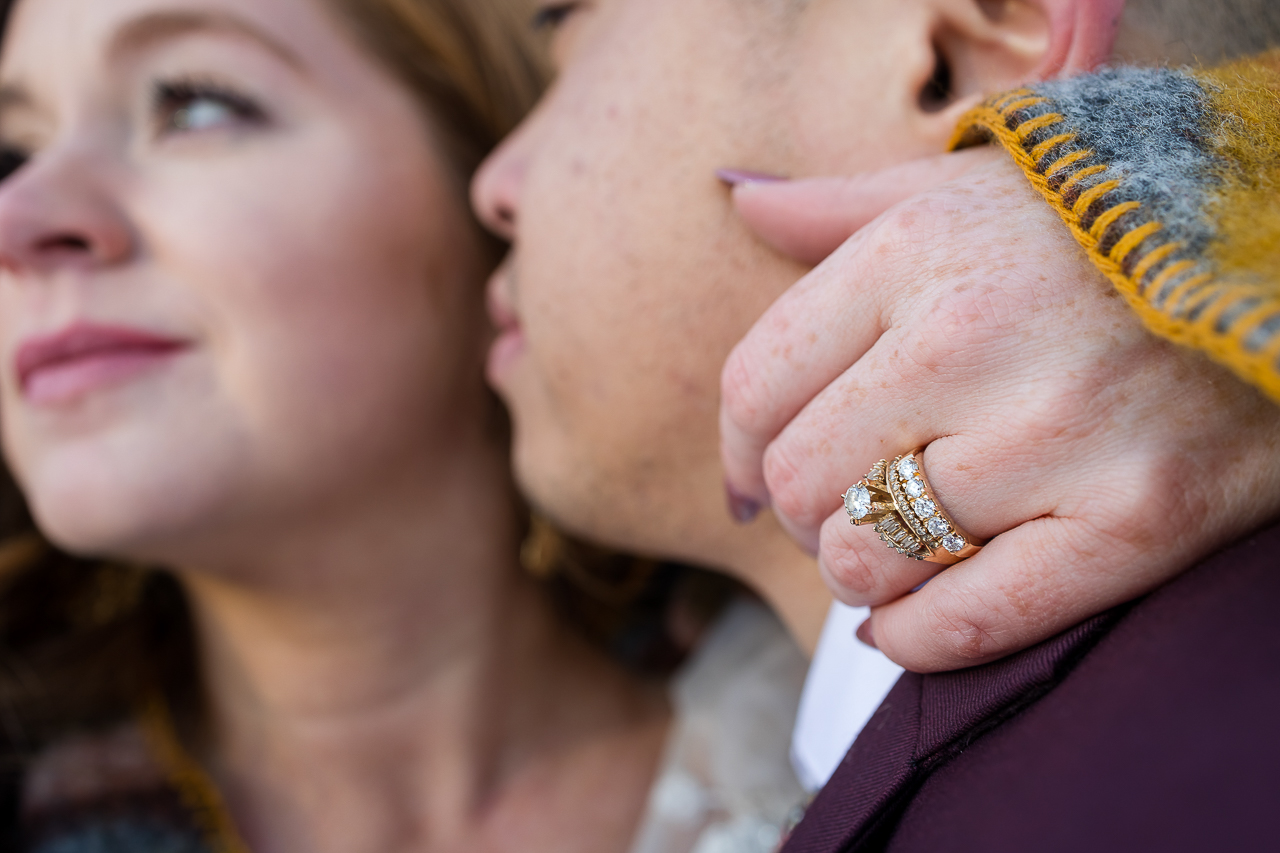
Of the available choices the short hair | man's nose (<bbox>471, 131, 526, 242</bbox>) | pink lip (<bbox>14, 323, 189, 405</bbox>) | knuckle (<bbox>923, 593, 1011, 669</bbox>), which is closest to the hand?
knuckle (<bbox>923, 593, 1011, 669</bbox>)

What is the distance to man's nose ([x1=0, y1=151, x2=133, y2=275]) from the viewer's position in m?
1.29

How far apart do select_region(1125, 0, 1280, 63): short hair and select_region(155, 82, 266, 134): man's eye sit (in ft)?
4.26

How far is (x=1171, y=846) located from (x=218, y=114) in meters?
1.57

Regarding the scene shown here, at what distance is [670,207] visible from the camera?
3.62ft

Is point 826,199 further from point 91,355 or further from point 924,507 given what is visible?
point 91,355

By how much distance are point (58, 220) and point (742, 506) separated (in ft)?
3.52

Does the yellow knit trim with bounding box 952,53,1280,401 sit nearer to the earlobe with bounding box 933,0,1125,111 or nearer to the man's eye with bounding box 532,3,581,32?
the earlobe with bounding box 933,0,1125,111

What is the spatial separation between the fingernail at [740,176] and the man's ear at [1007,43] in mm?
196

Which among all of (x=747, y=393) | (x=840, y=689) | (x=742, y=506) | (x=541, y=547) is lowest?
(x=541, y=547)

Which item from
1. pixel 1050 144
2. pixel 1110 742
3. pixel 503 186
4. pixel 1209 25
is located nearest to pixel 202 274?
pixel 503 186

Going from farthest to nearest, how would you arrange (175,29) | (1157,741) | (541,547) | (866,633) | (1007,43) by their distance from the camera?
(541,547) < (175,29) < (1007,43) < (866,633) < (1157,741)

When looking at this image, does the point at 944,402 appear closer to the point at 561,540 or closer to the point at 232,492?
the point at 232,492

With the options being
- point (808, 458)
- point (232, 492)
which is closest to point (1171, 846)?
point (808, 458)

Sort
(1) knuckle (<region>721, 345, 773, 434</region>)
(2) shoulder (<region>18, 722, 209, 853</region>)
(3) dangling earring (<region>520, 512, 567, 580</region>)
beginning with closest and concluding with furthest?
(1) knuckle (<region>721, 345, 773, 434</region>)
(2) shoulder (<region>18, 722, 209, 853</region>)
(3) dangling earring (<region>520, 512, 567, 580</region>)
